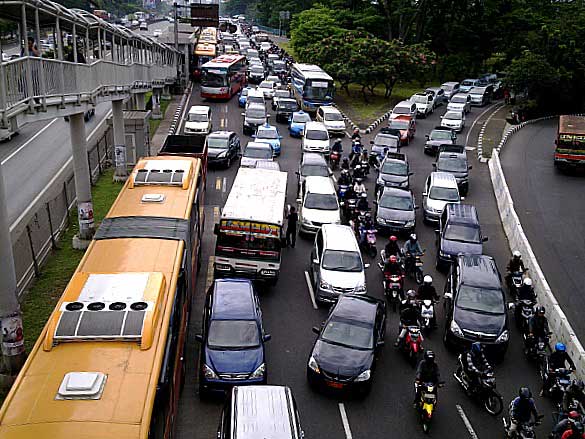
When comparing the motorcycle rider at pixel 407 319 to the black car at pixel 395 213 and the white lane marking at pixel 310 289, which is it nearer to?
the white lane marking at pixel 310 289

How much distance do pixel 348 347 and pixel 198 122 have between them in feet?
75.8

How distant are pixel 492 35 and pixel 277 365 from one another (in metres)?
54.0

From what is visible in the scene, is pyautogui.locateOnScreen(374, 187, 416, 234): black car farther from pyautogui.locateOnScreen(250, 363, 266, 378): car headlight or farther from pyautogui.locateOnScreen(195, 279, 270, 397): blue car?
pyautogui.locateOnScreen(250, 363, 266, 378): car headlight

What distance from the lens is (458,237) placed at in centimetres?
1953

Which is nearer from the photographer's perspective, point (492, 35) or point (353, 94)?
point (353, 94)

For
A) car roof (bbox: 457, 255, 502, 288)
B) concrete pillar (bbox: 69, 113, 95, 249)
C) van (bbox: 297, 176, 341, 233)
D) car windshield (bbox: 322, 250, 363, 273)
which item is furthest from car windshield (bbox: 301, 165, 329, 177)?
car roof (bbox: 457, 255, 502, 288)

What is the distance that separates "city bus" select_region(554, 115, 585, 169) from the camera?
3030cm

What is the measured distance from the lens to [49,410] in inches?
286

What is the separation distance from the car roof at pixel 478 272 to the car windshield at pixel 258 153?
12.2 meters

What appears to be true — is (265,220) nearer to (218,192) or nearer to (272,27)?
(218,192)

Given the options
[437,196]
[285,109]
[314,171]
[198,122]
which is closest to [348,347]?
[437,196]

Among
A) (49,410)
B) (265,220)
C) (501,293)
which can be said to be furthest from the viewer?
(265,220)

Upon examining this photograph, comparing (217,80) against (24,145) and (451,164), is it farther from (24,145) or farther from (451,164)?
(451,164)

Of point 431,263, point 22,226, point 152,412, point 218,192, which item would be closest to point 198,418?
point 152,412
